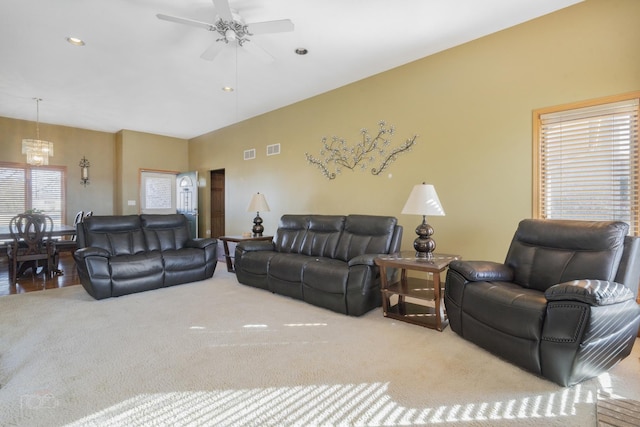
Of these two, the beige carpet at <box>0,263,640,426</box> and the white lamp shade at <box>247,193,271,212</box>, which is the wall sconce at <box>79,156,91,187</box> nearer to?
the white lamp shade at <box>247,193,271,212</box>

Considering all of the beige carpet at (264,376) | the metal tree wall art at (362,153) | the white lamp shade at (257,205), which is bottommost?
the beige carpet at (264,376)

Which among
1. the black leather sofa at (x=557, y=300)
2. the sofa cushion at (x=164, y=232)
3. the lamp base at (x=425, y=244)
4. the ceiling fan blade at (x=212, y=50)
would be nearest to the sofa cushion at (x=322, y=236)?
the lamp base at (x=425, y=244)

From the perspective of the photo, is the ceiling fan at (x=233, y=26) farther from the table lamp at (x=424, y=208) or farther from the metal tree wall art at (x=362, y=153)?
the table lamp at (x=424, y=208)

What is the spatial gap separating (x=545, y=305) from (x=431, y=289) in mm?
1243

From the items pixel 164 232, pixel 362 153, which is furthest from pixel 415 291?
pixel 164 232

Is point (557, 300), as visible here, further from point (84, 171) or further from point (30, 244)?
point (84, 171)

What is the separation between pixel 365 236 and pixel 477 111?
1.86 m

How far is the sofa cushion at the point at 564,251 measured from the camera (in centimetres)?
220

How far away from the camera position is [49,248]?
464cm

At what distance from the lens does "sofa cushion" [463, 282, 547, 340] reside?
194 cm

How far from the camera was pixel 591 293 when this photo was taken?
5.72 ft

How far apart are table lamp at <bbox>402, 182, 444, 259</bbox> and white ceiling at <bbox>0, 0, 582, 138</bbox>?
168 centimetres

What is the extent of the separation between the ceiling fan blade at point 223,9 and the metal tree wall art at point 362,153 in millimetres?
2304

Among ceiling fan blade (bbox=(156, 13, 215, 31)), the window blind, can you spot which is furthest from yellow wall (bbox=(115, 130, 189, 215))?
ceiling fan blade (bbox=(156, 13, 215, 31))
